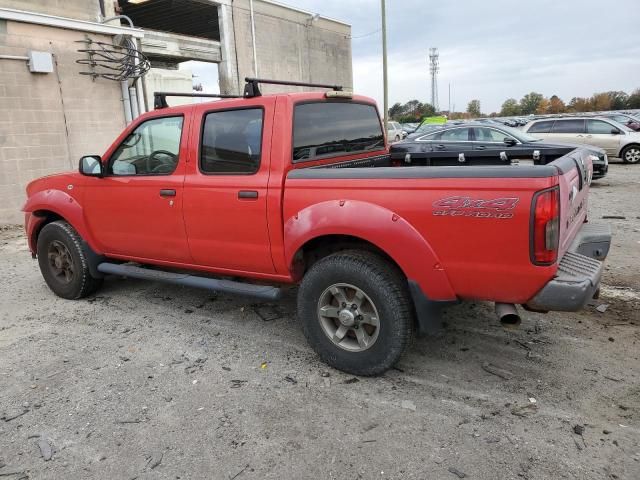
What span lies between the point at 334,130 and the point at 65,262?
323 cm

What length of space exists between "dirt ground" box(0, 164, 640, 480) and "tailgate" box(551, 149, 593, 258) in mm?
926

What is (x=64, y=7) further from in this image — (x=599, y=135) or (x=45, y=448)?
(x=599, y=135)

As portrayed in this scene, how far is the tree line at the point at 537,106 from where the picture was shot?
63291mm

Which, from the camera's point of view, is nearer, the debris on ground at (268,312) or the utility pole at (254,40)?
the debris on ground at (268,312)

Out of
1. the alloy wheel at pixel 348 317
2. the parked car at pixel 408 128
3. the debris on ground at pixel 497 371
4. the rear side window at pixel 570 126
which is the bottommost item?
the debris on ground at pixel 497 371

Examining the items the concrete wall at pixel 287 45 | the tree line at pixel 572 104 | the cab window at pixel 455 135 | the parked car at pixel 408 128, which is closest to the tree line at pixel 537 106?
the tree line at pixel 572 104

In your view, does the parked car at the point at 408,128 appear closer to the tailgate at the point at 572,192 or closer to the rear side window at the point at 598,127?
the rear side window at the point at 598,127

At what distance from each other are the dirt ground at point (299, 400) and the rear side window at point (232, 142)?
55.9 inches

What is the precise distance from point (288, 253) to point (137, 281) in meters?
3.01

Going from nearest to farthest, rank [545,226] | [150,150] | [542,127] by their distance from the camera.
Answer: [545,226] → [150,150] → [542,127]

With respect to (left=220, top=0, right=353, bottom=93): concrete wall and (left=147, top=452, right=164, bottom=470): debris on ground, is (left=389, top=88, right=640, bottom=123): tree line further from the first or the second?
(left=147, top=452, right=164, bottom=470): debris on ground

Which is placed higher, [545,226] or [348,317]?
[545,226]

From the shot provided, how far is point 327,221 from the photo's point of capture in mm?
3262

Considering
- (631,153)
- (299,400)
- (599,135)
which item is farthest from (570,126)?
(299,400)
